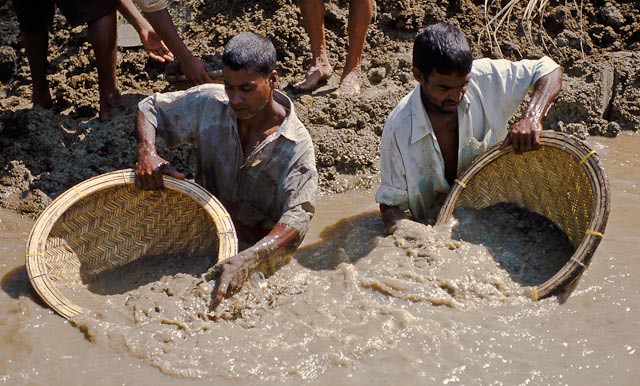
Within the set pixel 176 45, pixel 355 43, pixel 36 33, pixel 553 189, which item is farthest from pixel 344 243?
pixel 36 33

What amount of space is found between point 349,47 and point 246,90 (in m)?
1.65

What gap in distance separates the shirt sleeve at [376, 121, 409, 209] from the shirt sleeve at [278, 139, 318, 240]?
1.30 ft

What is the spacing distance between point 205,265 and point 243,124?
692 millimetres

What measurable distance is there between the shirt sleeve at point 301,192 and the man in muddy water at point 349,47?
1.45 meters

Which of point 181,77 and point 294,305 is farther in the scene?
point 181,77

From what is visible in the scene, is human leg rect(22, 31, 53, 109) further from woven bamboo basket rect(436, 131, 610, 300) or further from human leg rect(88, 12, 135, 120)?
woven bamboo basket rect(436, 131, 610, 300)

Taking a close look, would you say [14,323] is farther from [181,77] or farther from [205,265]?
[181,77]

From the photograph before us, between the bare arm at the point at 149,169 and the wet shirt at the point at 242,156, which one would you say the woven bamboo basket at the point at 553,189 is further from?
the bare arm at the point at 149,169

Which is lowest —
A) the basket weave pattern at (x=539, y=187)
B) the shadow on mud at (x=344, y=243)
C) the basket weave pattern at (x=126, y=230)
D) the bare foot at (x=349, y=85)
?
the shadow on mud at (x=344, y=243)

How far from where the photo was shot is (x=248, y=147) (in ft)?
12.0

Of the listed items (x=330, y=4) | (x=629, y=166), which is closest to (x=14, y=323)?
(x=330, y=4)

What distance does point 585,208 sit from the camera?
3508 mm

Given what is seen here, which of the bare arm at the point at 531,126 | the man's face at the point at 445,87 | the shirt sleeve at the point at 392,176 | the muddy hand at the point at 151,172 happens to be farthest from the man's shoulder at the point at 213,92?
the bare arm at the point at 531,126

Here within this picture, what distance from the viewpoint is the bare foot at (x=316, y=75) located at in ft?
16.3
